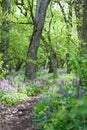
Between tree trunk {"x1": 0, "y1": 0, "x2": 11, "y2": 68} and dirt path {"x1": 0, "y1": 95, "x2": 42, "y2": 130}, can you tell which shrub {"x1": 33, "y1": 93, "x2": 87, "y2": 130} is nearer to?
dirt path {"x1": 0, "y1": 95, "x2": 42, "y2": 130}

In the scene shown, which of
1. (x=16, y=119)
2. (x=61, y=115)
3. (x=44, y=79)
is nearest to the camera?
(x=61, y=115)

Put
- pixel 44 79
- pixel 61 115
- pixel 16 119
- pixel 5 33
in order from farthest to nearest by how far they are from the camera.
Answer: pixel 44 79, pixel 5 33, pixel 16 119, pixel 61 115

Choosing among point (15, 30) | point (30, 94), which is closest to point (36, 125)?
point (30, 94)

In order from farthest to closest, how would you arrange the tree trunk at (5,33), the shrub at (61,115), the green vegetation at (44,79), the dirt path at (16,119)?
the tree trunk at (5,33), the dirt path at (16,119), the green vegetation at (44,79), the shrub at (61,115)

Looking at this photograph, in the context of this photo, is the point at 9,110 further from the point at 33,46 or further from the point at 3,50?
the point at 33,46

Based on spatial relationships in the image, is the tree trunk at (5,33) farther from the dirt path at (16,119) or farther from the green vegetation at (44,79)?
the dirt path at (16,119)

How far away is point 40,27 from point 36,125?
39.4ft

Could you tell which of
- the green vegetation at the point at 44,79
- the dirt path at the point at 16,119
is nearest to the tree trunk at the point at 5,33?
the green vegetation at the point at 44,79

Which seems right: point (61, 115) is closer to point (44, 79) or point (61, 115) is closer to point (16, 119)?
point (16, 119)

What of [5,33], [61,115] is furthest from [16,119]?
[5,33]

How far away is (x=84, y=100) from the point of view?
2.18m

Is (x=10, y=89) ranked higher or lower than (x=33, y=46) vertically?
lower

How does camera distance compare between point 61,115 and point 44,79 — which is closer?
point 61,115

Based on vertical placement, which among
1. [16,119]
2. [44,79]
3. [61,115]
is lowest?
[44,79]
